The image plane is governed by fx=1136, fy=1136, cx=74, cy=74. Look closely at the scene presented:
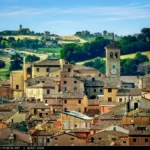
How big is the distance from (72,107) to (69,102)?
1.07 feet

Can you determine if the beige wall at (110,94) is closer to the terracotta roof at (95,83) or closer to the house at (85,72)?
the terracotta roof at (95,83)

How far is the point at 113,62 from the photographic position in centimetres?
5281

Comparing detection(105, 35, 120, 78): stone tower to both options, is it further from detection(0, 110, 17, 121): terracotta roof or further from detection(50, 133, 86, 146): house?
detection(50, 133, 86, 146): house

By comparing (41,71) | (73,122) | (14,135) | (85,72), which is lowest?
(73,122)

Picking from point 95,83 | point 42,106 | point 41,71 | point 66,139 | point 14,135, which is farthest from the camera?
point 41,71

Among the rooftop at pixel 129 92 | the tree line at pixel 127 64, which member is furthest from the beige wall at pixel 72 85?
the tree line at pixel 127 64

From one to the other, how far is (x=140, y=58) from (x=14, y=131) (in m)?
37.3

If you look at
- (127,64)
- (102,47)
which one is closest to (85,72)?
(127,64)

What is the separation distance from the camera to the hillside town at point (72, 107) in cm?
3103

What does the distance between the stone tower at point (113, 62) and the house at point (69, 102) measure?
27.6ft

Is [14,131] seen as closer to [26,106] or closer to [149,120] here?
[149,120]

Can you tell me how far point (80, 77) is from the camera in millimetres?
46969

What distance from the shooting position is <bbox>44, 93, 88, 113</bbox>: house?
4175 cm

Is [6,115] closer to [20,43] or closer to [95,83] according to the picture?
[95,83]
